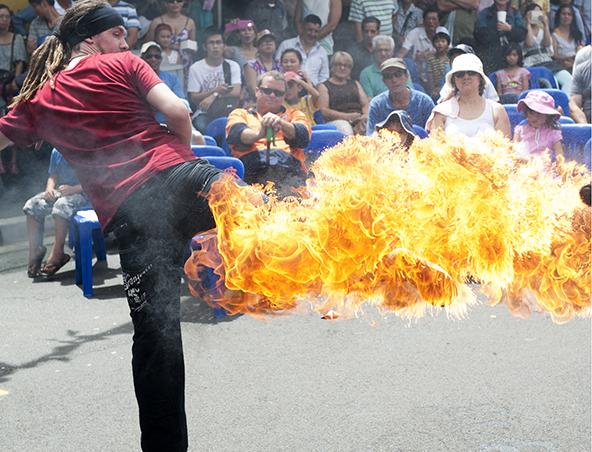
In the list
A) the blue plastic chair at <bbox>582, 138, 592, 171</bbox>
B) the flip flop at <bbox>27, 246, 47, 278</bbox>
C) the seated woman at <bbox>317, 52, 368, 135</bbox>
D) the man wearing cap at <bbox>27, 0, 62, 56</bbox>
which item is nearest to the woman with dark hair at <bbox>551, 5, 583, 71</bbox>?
the blue plastic chair at <bbox>582, 138, 592, 171</bbox>

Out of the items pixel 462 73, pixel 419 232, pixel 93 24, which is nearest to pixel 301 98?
pixel 462 73

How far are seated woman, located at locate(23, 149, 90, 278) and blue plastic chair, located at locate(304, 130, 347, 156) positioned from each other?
2.08 meters

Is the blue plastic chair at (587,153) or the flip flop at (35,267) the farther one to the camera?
the blue plastic chair at (587,153)

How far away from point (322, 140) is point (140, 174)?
350cm

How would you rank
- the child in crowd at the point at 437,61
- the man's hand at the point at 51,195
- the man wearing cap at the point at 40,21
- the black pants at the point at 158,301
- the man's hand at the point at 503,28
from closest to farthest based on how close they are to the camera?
the black pants at the point at 158,301 → the man's hand at the point at 51,195 → the man wearing cap at the point at 40,21 → the child in crowd at the point at 437,61 → the man's hand at the point at 503,28

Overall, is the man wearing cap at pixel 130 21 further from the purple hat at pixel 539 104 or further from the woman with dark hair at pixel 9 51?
the purple hat at pixel 539 104

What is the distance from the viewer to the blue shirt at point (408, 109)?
514 cm

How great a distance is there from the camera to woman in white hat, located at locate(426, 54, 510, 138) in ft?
15.8

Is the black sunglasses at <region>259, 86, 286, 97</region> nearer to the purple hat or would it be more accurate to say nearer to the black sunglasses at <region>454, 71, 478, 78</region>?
the black sunglasses at <region>454, 71, 478, 78</region>

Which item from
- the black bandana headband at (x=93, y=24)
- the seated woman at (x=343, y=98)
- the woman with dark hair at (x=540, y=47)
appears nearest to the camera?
the black bandana headband at (x=93, y=24)

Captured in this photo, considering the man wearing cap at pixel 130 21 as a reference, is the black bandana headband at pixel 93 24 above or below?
above

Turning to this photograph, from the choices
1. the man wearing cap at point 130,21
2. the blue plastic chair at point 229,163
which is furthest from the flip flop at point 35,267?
the man wearing cap at point 130,21

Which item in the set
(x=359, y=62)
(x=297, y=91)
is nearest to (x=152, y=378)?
(x=297, y=91)

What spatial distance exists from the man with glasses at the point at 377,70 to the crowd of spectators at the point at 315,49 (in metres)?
0.01
